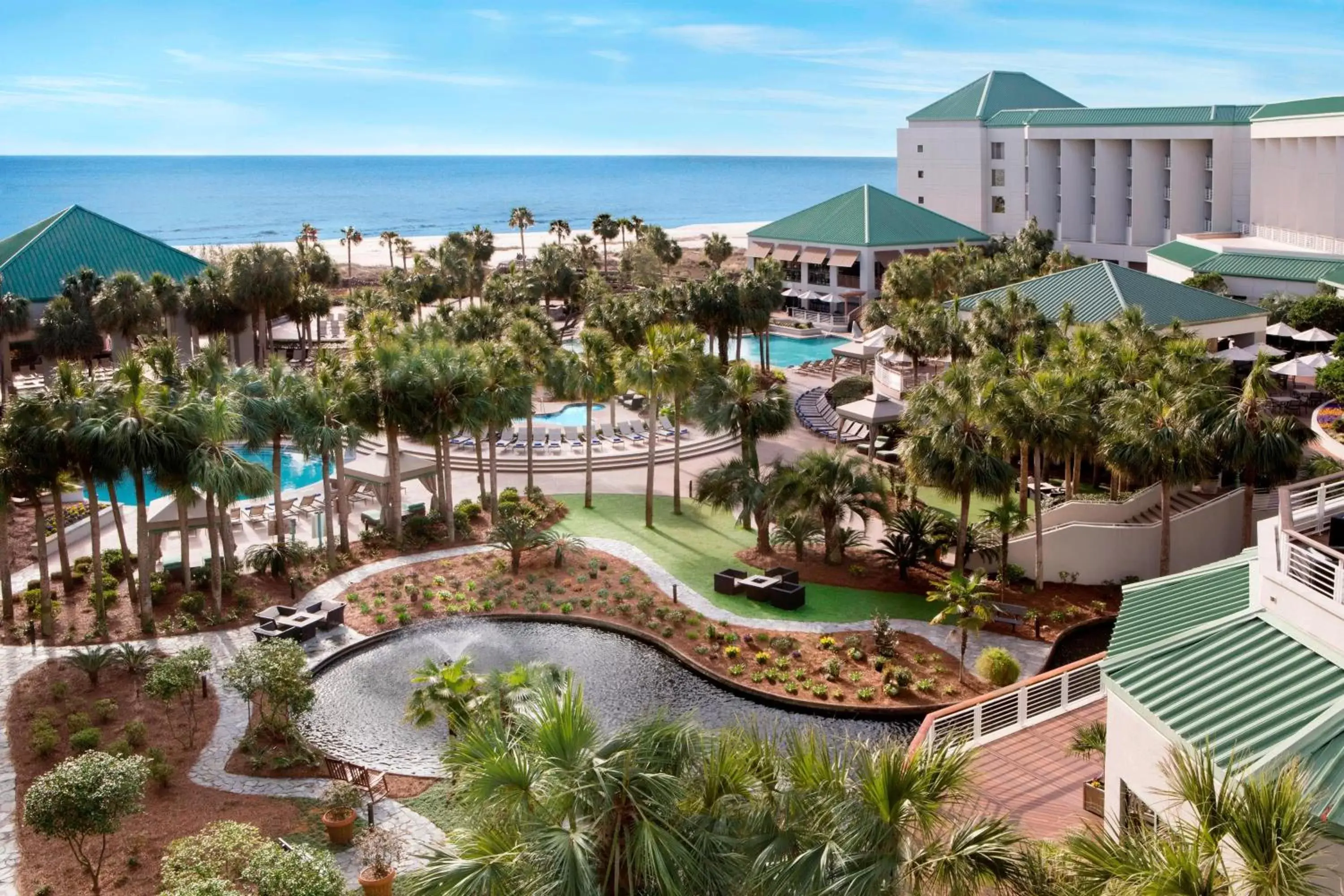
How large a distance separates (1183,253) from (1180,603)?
5467 cm

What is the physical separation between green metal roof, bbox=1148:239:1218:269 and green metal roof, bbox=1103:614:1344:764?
52209 millimetres

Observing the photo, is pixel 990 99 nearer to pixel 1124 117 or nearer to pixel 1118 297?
pixel 1124 117

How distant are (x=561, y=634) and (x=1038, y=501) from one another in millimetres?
12223

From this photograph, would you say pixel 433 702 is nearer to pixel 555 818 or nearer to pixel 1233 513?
pixel 555 818

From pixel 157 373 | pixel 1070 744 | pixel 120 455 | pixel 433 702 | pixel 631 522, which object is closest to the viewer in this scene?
pixel 1070 744

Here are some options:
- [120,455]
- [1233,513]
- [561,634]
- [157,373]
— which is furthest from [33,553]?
[1233,513]

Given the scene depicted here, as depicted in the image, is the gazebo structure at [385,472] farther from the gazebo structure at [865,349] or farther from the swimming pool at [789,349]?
the swimming pool at [789,349]

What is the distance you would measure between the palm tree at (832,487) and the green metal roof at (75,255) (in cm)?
4214

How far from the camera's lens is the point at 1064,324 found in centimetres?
4159

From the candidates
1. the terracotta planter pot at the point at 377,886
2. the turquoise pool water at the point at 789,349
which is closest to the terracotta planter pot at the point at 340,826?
the terracotta planter pot at the point at 377,886

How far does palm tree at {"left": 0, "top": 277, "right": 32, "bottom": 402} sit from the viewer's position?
5225cm

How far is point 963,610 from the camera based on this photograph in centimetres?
2578

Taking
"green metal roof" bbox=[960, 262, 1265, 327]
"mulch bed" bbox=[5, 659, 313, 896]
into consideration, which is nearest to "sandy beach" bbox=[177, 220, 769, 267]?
"green metal roof" bbox=[960, 262, 1265, 327]

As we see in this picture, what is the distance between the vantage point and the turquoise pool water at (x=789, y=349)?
232 ft
